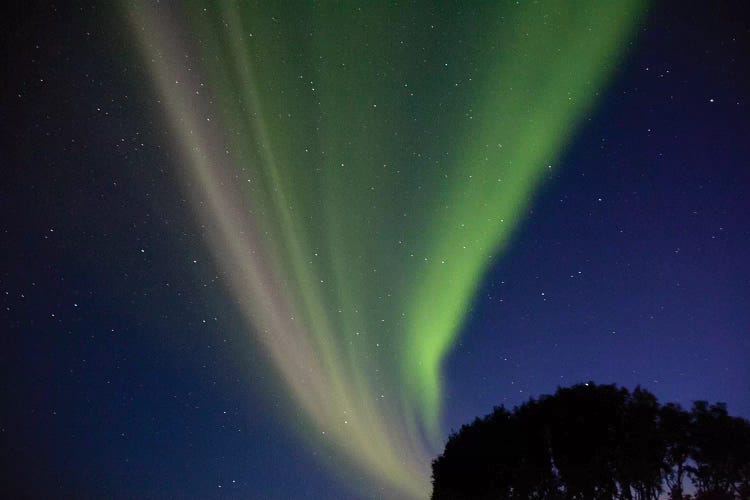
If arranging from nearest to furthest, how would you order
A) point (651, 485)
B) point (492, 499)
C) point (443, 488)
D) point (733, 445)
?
point (733, 445), point (651, 485), point (492, 499), point (443, 488)

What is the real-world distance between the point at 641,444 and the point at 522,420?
678cm

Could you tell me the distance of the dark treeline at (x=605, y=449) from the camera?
2429 centimetres

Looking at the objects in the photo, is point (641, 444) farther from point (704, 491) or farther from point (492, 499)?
point (492, 499)

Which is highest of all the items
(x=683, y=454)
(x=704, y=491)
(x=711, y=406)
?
(x=711, y=406)

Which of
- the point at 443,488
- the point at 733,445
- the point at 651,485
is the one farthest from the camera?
the point at 443,488

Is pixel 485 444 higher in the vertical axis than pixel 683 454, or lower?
higher

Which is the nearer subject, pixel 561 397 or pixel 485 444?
pixel 561 397

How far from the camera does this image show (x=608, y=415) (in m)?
27.0

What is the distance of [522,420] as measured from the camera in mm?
30734

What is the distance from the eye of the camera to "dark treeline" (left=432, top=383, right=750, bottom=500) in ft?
79.7

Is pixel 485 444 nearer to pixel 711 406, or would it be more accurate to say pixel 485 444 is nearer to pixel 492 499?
pixel 492 499

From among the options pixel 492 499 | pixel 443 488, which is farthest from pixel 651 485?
pixel 443 488

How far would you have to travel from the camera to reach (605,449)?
87.0 feet

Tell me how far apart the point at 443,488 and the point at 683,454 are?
1688 centimetres
